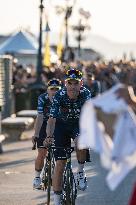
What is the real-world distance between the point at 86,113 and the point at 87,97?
4160 millimetres

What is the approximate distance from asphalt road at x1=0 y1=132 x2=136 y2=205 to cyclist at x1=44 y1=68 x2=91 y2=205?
4.24 feet

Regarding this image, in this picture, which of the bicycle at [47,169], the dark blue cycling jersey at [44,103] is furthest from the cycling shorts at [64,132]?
the dark blue cycling jersey at [44,103]

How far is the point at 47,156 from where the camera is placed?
11.6 meters

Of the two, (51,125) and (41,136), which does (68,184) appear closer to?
(51,125)

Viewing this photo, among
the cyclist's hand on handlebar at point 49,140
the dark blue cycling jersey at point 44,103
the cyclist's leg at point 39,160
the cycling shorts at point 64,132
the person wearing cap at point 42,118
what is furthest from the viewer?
the cyclist's leg at point 39,160

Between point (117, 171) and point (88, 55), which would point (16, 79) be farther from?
point (88, 55)

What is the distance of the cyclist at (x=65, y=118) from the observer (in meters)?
9.83

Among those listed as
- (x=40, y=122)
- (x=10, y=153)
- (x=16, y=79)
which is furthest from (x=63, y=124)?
(x=16, y=79)

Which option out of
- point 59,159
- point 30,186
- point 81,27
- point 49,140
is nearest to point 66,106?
point 49,140

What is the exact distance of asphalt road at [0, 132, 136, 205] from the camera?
11383mm

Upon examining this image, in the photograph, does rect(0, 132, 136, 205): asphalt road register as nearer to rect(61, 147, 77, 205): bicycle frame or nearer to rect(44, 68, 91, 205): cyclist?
rect(61, 147, 77, 205): bicycle frame

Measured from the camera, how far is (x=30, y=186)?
12.7 meters

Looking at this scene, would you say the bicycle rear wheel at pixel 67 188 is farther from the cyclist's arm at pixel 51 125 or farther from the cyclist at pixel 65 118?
the cyclist's arm at pixel 51 125

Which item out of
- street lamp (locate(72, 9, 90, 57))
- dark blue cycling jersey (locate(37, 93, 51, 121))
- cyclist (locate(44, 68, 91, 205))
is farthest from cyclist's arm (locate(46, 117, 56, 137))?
street lamp (locate(72, 9, 90, 57))
